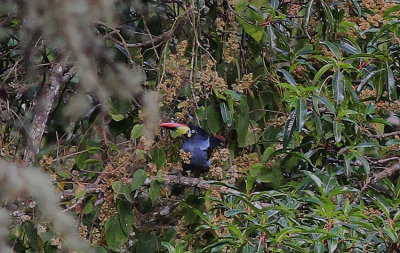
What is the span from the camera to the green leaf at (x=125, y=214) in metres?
2.60

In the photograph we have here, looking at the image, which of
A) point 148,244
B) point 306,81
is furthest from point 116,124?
point 306,81

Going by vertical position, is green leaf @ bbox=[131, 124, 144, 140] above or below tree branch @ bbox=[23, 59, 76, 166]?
above

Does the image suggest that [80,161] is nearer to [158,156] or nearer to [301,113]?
[158,156]

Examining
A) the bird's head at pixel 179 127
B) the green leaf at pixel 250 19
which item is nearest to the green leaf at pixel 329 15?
the green leaf at pixel 250 19

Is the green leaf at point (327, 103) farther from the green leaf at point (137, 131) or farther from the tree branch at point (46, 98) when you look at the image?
the tree branch at point (46, 98)

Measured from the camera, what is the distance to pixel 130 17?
10.6ft

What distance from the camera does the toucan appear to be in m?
2.78

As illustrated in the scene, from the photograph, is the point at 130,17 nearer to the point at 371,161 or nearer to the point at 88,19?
the point at 371,161

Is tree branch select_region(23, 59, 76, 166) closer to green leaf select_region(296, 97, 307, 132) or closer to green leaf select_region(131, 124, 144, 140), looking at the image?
green leaf select_region(131, 124, 144, 140)

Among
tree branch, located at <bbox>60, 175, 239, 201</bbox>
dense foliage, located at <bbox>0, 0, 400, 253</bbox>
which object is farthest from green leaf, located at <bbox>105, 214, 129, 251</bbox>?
tree branch, located at <bbox>60, 175, 239, 201</bbox>

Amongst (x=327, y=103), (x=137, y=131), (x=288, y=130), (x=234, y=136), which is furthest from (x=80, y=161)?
(x=327, y=103)

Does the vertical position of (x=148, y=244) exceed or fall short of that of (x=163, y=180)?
it falls short

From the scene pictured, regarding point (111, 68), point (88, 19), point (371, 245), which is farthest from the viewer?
point (371, 245)

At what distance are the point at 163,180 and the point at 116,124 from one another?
1.56ft
